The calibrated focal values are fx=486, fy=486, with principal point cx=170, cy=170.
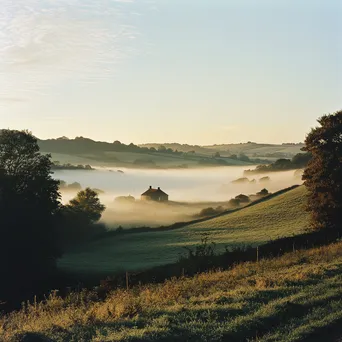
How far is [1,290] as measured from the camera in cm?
3694

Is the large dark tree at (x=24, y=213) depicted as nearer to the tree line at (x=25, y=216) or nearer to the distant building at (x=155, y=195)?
the tree line at (x=25, y=216)

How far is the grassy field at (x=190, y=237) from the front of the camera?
49.4 metres

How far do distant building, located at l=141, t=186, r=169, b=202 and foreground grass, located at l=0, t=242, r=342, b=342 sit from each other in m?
120

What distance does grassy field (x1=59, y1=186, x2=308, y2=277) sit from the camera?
49438mm

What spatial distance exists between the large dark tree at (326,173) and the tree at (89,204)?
40.6 metres

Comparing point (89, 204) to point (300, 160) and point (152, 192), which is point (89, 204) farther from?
point (300, 160)

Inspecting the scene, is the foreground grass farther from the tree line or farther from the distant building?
the distant building

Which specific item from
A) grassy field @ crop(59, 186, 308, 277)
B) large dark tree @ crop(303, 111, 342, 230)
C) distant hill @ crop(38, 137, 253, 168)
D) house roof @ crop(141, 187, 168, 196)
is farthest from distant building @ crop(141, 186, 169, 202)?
large dark tree @ crop(303, 111, 342, 230)

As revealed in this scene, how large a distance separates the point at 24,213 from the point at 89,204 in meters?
46.8

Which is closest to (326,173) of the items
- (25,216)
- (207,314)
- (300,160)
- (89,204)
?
(25,216)

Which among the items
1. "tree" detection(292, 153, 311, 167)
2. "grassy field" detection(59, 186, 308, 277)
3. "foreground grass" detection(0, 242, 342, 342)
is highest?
"tree" detection(292, 153, 311, 167)

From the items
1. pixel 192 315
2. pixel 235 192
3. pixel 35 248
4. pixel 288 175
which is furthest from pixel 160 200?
pixel 192 315

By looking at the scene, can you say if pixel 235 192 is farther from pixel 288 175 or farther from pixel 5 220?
pixel 5 220

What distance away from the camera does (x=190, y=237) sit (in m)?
63.1
